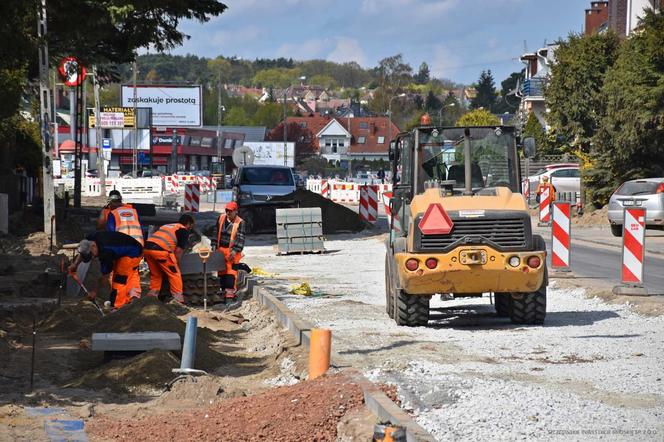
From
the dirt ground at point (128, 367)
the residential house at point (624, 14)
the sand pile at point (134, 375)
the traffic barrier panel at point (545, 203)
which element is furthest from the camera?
the residential house at point (624, 14)

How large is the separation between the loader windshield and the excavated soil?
16.7 feet

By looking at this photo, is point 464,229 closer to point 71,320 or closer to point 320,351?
point 320,351

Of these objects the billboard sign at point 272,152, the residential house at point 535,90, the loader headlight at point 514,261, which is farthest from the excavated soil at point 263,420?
the billboard sign at point 272,152

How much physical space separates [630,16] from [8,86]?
41637 mm

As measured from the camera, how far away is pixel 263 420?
332 inches

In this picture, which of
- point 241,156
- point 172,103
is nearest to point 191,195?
point 241,156

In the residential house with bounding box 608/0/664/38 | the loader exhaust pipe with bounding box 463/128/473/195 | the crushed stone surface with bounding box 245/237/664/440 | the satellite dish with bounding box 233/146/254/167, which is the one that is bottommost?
the crushed stone surface with bounding box 245/237/664/440

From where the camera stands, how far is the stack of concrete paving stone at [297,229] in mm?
27266

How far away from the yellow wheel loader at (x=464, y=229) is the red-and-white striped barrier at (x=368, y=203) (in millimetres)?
21988

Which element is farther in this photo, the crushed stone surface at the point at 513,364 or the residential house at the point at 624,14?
the residential house at the point at 624,14

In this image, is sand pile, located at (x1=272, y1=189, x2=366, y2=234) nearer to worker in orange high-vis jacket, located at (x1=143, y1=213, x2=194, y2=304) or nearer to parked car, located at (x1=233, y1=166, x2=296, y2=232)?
parked car, located at (x1=233, y1=166, x2=296, y2=232)

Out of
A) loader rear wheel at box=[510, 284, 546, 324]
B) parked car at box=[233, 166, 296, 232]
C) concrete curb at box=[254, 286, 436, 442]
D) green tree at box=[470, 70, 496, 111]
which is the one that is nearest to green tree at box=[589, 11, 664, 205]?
parked car at box=[233, 166, 296, 232]

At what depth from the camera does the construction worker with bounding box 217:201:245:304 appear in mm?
17719

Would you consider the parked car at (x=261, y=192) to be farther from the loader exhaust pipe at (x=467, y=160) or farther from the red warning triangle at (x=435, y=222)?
the red warning triangle at (x=435, y=222)
